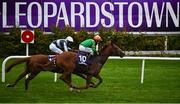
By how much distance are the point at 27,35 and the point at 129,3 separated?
454 inches

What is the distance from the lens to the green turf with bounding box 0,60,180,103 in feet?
39.6

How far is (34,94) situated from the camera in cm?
1282

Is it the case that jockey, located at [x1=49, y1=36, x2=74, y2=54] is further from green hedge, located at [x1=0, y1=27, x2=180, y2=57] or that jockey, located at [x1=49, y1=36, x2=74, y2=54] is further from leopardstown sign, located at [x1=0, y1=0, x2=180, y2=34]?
leopardstown sign, located at [x1=0, y1=0, x2=180, y2=34]

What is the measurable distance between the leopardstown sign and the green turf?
7.90m

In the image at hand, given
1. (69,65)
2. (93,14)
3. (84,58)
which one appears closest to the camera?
(69,65)

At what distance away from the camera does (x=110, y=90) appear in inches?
537

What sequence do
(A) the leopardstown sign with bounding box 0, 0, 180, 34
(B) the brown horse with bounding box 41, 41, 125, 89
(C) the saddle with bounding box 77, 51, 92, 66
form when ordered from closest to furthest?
(B) the brown horse with bounding box 41, 41, 125, 89 < (C) the saddle with bounding box 77, 51, 92, 66 < (A) the leopardstown sign with bounding box 0, 0, 180, 34

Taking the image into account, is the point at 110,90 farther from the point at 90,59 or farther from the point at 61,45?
the point at 61,45

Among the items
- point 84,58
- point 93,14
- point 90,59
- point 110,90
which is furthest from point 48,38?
point 84,58

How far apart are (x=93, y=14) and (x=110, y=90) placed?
12.5 meters

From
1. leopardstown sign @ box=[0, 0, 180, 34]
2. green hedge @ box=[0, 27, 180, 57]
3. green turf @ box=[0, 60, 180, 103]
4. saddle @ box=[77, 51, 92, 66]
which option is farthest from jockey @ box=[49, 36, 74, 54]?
leopardstown sign @ box=[0, 0, 180, 34]

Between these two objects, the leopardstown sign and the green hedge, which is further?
the leopardstown sign

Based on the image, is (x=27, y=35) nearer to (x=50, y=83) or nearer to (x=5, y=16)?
(x=50, y=83)

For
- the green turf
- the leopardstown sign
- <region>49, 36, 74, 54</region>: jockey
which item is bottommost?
the green turf
